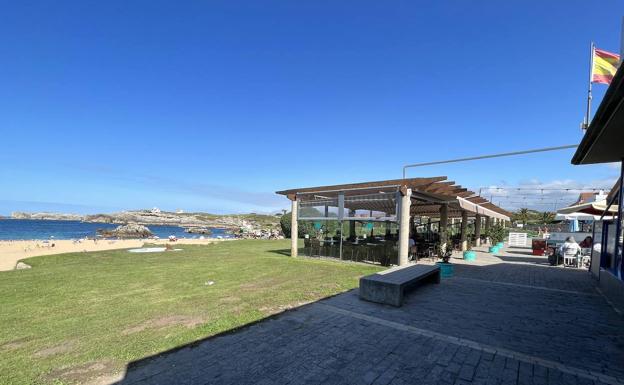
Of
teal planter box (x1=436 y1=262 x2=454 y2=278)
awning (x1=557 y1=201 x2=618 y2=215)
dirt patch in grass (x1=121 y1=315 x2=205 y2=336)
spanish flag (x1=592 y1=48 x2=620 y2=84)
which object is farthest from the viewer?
awning (x1=557 y1=201 x2=618 y2=215)

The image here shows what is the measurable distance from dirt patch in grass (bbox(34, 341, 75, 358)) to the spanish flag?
13.7 meters

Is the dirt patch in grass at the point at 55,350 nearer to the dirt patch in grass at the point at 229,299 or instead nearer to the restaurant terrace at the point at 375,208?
the dirt patch in grass at the point at 229,299

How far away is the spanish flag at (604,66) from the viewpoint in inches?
351

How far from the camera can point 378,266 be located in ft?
37.4

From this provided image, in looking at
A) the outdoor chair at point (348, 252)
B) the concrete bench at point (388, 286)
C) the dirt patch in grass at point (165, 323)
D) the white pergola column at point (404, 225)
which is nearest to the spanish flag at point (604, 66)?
the white pergola column at point (404, 225)

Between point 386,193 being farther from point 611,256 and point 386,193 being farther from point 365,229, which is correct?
Answer: point 365,229

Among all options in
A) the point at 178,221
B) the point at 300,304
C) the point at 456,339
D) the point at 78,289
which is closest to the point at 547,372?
the point at 456,339

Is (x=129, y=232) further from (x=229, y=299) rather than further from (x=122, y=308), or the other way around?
(x=229, y=299)

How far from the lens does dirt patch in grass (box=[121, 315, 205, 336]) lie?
184 inches

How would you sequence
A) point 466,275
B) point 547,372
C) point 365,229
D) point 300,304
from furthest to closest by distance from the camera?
point 365,229
point 466,275
point 300,304
point 547,372

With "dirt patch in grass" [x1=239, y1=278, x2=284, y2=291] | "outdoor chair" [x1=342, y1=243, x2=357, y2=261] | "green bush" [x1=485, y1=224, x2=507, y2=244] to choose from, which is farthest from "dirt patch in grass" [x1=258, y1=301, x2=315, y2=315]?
"green bush" [x1=485, y1=224, x2=507, y2=244]

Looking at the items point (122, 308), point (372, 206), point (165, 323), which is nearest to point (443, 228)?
point (372, 206)

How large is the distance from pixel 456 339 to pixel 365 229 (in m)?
A: 15.5

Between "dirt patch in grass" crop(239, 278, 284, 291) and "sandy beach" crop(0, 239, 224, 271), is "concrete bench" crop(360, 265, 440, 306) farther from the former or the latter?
"sandy beach" crop(0, 239, 224, 271)
